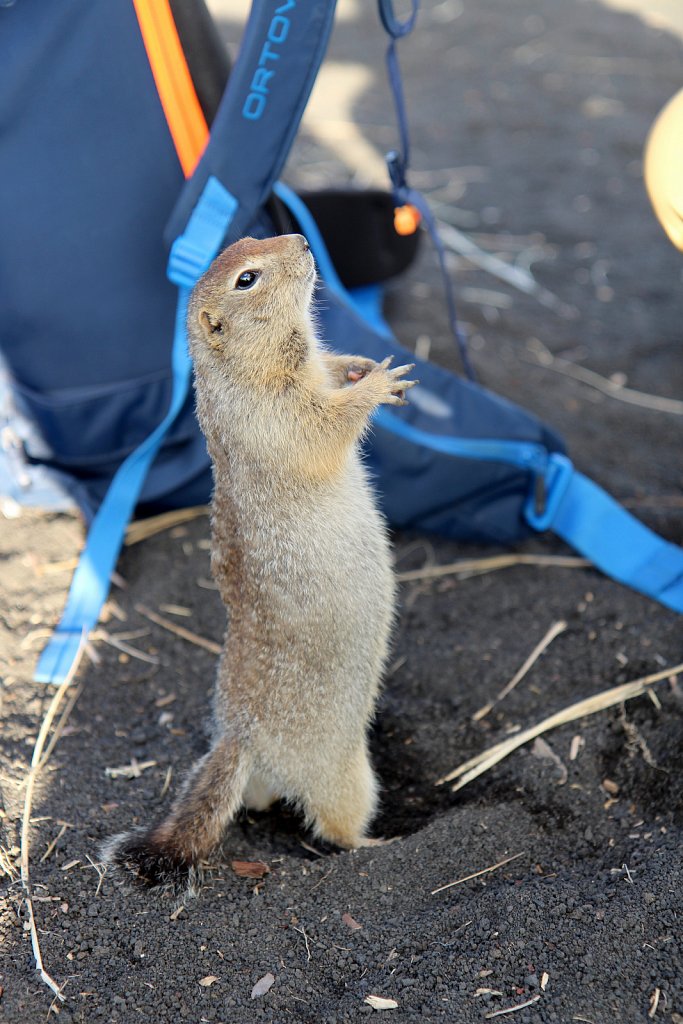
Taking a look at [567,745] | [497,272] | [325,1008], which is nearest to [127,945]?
[325,1008]

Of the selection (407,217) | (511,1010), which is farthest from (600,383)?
(511,1010)

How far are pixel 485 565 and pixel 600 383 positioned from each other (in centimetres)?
144

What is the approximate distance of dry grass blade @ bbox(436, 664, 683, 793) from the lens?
9.06 ft

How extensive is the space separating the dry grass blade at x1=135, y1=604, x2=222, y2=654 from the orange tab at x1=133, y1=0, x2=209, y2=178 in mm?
1458

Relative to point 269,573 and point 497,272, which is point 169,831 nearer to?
point 269,573

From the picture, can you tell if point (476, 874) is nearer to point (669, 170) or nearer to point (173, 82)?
point (669, 170)

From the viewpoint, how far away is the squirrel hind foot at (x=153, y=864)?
2281 millimetres

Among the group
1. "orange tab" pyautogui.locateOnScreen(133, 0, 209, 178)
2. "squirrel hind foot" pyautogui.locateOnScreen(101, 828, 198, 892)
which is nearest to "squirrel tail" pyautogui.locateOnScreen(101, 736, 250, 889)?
"squirrel hind foot" pyautogui.locateOnScreen(101, 828, 198, 892)

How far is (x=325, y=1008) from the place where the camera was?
206 centimetres

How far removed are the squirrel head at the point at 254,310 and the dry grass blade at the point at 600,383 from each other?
2329mm

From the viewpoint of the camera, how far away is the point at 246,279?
2.36m

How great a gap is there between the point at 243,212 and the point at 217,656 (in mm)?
1429

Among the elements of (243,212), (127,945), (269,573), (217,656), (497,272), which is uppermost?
(243,212)

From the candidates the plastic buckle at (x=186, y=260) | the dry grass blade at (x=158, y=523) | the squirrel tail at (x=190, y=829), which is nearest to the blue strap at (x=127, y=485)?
the plastic buckle at (x=186, y=260)
